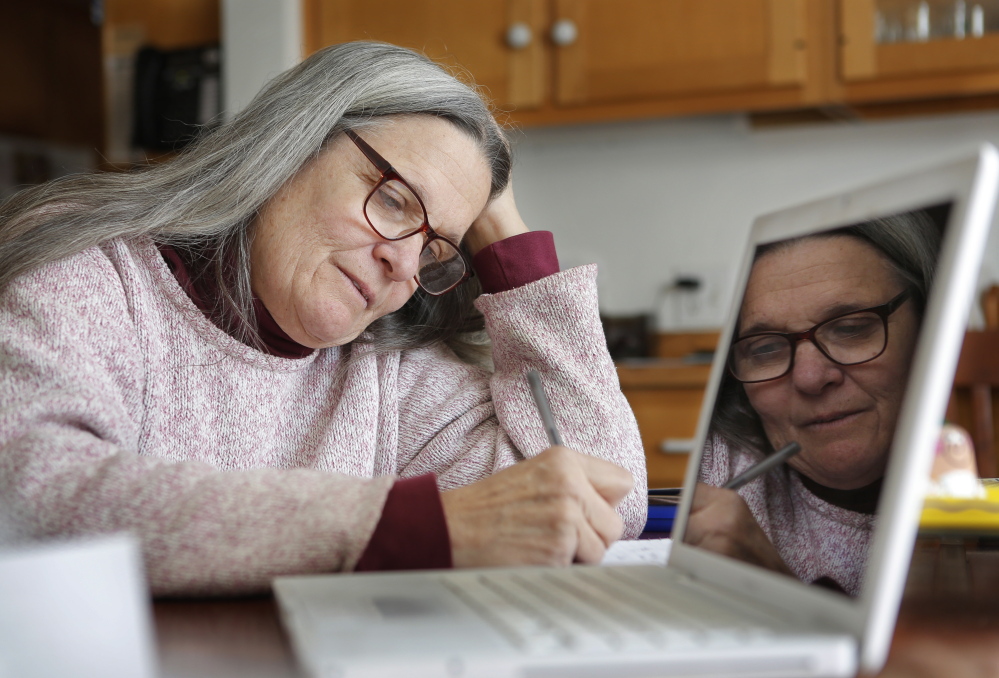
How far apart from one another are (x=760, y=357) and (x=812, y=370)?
0.06 m

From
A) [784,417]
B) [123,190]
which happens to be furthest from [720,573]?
[123,190]

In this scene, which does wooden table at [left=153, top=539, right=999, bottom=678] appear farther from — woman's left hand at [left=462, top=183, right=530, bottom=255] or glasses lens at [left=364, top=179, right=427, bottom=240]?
woman's left hand at [left=462, top=183, right=530, bottom=255]

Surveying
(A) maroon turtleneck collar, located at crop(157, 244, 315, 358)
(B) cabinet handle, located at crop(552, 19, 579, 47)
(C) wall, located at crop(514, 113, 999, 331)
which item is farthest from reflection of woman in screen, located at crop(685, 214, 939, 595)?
(C) wall, located at crop(514, 113, 999, 331)

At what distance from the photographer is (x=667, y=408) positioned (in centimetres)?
244

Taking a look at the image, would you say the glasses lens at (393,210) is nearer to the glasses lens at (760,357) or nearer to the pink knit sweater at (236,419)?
the pink knit sweater at (236,419)

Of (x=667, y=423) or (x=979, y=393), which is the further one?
(x=667, y=423)

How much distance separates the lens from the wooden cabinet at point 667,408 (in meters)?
2.42

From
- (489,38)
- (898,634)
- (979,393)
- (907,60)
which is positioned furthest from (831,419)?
(489,38)

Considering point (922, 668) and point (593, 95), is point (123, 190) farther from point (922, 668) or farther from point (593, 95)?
point (593, 95)

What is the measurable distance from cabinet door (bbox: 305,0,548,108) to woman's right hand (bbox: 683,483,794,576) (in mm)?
2292

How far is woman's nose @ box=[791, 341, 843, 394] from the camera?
0.59 meters

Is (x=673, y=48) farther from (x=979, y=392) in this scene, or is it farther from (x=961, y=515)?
(x=961, y=515)

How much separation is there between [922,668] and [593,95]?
2463 millimetres

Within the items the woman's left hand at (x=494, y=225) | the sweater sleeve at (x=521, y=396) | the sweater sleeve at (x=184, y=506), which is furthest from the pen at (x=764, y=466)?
the woman's left hand at (x=494, y=225)
